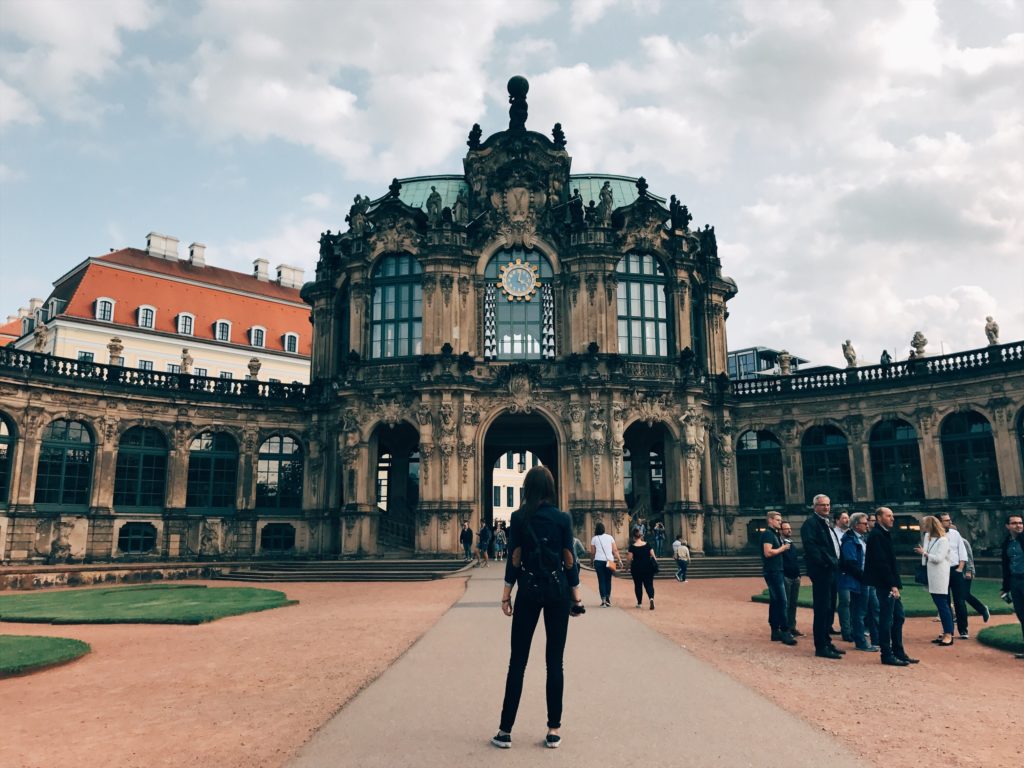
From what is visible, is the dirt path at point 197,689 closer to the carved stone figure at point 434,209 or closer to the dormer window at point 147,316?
the carved stone figure at point 434,209

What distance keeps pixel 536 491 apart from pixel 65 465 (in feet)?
119

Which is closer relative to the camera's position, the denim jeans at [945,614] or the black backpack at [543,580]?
the black backpack at [543,580]

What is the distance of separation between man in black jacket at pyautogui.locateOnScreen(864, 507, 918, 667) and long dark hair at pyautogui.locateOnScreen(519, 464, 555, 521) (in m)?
7.03

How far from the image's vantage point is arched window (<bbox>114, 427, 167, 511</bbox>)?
1510 inches

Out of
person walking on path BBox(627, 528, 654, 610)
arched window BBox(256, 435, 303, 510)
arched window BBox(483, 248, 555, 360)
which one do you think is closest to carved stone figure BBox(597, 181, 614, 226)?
arched window BBox(483, 248, 555, 360)

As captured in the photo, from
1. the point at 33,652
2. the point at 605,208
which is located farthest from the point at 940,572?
the point at 605,208

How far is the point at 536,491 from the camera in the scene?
756 centimetres

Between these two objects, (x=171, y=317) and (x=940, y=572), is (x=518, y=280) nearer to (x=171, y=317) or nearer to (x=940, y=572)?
(x=940, y=572)

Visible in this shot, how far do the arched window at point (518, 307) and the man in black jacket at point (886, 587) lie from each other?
1082 inches

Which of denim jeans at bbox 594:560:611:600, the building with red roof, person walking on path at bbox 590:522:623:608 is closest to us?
person walking on path at bbox 590:522:623:608

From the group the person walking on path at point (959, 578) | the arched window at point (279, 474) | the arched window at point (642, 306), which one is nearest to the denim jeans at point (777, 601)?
the person walking on path at point (959, 578)

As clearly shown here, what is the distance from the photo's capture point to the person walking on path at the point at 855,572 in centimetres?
1284

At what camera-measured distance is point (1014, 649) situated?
1294 cm

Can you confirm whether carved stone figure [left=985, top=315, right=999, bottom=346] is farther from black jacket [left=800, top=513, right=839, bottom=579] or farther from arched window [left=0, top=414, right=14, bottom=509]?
arched window [left=0, top=414, right=14, bottom=509]
